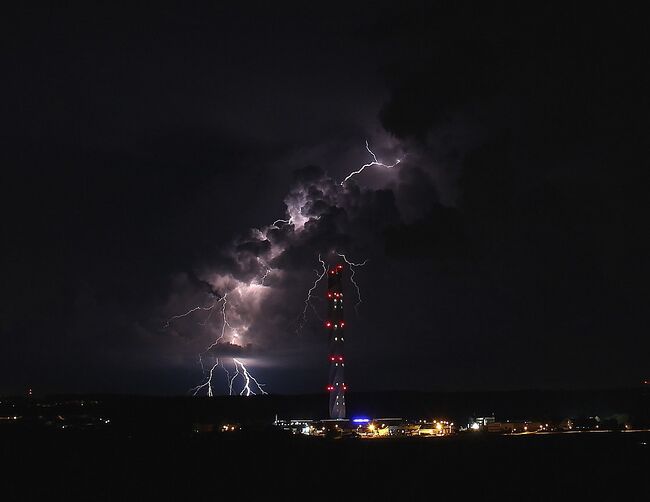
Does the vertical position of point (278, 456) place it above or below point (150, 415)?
below

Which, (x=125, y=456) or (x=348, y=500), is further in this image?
(x=125, y=456)

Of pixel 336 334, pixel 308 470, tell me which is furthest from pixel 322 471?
pixel 336 334

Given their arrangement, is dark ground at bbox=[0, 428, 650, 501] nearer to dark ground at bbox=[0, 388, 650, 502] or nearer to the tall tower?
dark ground at bbox=[0, 388, 650, 502]

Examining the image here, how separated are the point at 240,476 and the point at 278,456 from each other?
1402 cm

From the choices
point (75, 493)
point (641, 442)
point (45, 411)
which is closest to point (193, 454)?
point (75, 493)

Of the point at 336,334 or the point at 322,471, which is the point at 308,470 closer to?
the point at 322,471

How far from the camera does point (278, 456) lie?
51.8 m

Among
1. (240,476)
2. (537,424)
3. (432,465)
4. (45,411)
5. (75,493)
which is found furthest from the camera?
(45,411)

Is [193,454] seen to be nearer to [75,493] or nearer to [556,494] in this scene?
[75,493]

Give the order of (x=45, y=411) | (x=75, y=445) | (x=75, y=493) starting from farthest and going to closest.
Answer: (x=45, y=411) < (x=75, y=445) < (x=75, y=493)

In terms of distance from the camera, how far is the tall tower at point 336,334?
3713 inches

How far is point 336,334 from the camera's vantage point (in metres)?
94.9

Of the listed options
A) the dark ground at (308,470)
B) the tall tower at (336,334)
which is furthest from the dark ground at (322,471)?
the tall tower at (336,334)

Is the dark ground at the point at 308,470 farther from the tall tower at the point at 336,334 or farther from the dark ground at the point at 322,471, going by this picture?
the tall tower at the point at 336,334
